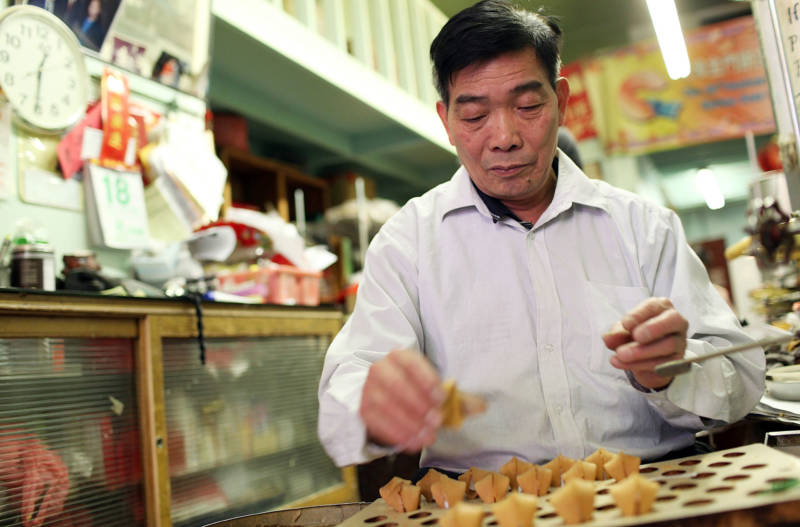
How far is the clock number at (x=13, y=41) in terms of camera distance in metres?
2.16

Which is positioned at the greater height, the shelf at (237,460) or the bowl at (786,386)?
the bowl at (786,386)

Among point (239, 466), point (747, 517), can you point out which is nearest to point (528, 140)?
point (747, 517)

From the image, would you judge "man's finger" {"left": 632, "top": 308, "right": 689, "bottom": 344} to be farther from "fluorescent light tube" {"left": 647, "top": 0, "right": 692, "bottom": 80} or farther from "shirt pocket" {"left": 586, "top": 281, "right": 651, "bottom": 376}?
"fluorescent light tube" {"left": 647, "top": 0, "right": 692, "bottom": 80}

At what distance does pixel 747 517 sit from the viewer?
694mm

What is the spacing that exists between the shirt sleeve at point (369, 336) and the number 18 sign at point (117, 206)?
143cm

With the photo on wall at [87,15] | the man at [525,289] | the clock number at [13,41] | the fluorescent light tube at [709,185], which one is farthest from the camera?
the fluorescent light tube at [709,185]

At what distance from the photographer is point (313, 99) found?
4.79 meters

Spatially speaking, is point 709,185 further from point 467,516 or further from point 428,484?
point 467,516

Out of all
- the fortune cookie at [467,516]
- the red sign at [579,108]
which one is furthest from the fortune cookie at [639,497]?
the red sign at [579,108]

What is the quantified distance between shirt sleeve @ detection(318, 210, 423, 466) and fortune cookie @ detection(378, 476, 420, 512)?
0.17 feet

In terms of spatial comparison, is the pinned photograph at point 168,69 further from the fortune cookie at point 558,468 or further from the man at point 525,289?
the fortune cookie at point 558,468

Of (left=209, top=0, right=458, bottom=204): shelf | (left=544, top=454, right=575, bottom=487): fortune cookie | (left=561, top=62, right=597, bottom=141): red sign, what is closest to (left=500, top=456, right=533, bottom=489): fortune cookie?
(left=544, top=454, right=575, bottom=487): fortune cookie

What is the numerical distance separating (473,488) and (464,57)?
2.65 feet

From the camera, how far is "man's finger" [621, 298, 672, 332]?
38.0 inches
